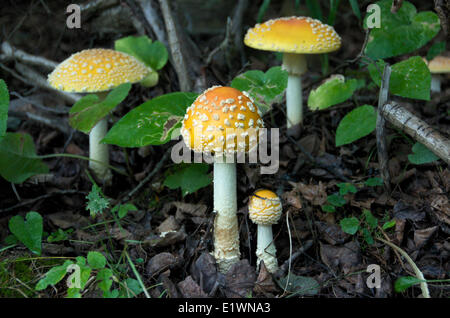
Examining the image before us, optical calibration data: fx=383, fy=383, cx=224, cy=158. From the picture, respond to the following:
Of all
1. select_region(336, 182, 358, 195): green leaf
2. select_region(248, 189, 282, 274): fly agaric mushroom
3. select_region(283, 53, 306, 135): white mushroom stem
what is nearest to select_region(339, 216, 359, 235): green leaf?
select_region(336, 182, 358, 195): green leaf

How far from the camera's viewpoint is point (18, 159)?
3.51 meters

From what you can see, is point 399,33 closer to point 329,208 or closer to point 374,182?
point 374,182

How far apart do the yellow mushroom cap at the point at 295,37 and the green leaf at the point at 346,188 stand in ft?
→ 4.24

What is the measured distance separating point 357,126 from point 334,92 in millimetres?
569

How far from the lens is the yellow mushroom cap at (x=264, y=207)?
2674 mm

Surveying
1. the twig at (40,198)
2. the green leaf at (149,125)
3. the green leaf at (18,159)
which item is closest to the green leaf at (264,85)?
the green leaf at (149,125)

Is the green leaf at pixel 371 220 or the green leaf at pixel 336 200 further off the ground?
the green leaf at pixel 336 200

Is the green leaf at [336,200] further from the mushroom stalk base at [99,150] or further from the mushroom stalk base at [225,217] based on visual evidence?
the mushroom stalk base at [99,150]

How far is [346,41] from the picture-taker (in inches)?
265

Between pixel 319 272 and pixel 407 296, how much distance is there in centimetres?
61

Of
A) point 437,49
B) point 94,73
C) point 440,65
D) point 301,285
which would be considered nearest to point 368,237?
point 301,285
